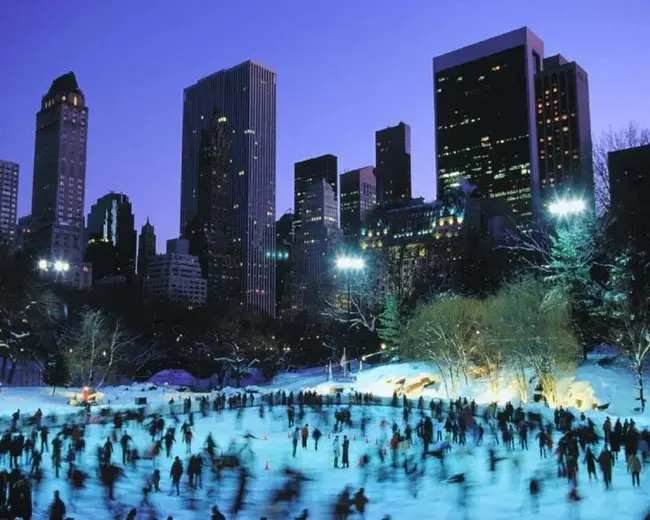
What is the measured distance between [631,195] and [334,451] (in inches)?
1063

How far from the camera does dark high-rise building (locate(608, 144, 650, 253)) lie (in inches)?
1499

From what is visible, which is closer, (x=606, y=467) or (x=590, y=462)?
(x=606, y=467)

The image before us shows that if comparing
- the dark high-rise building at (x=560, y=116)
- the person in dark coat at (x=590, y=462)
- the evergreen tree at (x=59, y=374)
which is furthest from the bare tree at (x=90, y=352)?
the dark high-rise building at (x=560, y=116)

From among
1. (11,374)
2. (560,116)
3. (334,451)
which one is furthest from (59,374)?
(560,116)

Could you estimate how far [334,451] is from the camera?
22.9 metres

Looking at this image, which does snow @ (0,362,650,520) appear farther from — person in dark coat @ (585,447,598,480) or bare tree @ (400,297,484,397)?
bare tree @ (400,297,484,397)

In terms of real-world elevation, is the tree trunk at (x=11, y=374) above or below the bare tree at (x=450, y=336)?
below

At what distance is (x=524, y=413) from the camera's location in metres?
29.9

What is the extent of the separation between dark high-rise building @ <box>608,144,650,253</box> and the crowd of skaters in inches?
581

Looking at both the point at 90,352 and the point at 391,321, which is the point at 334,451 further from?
the point at 391,321

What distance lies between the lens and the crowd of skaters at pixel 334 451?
16438 millimetres

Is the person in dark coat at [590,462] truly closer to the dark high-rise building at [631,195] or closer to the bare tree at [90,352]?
the dark high-rise building at [631,195]

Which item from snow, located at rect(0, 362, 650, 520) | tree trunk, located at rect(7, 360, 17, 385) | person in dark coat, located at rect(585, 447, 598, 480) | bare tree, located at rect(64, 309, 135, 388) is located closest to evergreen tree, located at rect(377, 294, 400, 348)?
bare tree, located at rect(64, 309, 135, 388)

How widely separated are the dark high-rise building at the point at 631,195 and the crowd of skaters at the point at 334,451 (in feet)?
48.4
